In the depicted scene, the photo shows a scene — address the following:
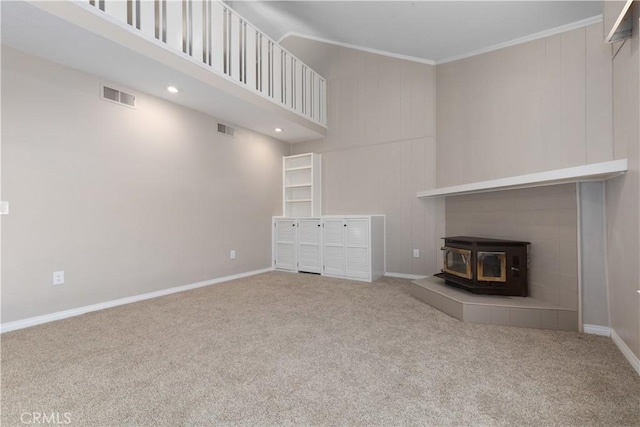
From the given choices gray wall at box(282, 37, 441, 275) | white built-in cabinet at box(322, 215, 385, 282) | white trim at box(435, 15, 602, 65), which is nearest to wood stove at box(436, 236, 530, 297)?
gray wall at box(282, 37, 441, 275)

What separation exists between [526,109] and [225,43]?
339 centimetres

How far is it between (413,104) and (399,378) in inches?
148

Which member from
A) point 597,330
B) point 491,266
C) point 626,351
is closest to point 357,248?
point 491,266

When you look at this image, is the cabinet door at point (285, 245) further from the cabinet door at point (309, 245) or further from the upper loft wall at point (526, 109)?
the upper loft wall at point (526, 109)

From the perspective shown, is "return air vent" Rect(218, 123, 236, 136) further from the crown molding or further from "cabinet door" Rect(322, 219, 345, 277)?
the crown molding

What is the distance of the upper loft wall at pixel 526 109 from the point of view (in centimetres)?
264

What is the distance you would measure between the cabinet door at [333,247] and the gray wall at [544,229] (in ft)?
6.22

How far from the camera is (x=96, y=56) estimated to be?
2.51 metres

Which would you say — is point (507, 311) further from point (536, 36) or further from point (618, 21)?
point (536, 36)

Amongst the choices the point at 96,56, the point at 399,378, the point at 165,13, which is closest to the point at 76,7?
the point at 96,56

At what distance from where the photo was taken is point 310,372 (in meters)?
1.68

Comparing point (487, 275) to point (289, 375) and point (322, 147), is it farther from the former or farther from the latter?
point (322, 147)

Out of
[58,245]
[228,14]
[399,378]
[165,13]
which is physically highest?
[228,14]

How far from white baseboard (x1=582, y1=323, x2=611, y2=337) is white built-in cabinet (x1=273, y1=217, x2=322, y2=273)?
3.10 m
